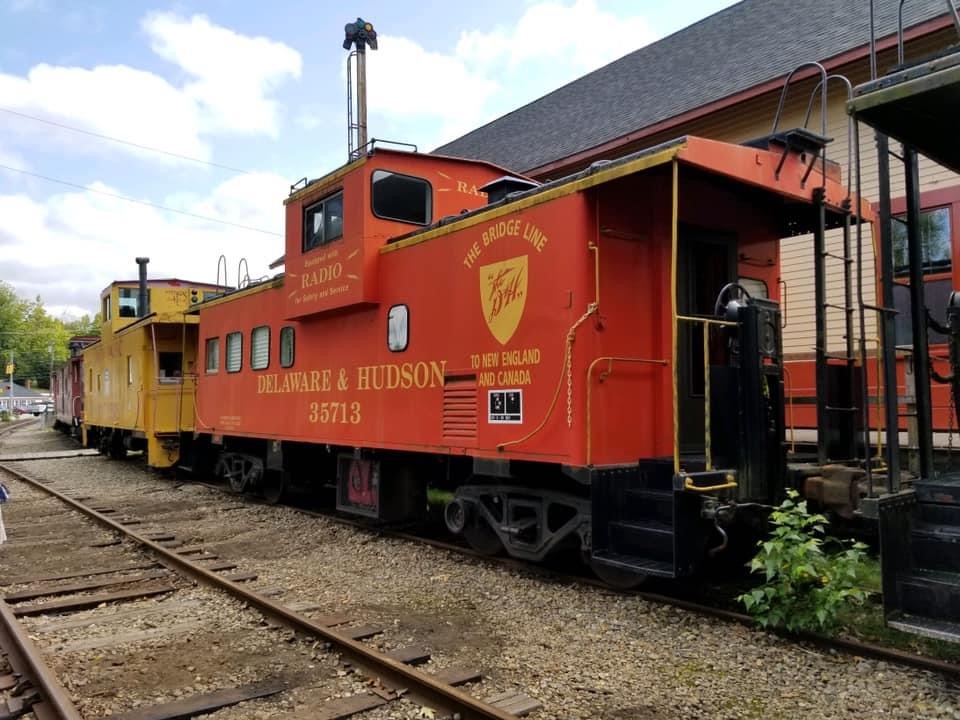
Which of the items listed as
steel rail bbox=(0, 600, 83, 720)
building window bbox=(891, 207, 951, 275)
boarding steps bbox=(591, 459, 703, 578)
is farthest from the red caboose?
Answer: steel rail bbox=(0, 600, 83, 720)

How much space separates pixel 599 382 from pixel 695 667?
204 centimetres

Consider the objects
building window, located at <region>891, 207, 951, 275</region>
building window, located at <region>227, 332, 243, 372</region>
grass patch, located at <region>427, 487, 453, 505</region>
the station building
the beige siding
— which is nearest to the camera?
building window, located at <region>891, 207, 951, 275</region>

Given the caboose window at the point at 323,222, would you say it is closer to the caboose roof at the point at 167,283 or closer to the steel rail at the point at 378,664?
the steel rail at the point at 378,664

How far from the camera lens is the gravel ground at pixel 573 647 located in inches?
143

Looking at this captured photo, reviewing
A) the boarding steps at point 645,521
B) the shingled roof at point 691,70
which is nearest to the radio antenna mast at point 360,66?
the shingled roof at point 691,70

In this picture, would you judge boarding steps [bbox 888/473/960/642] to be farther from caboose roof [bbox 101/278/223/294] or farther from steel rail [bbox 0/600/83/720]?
caboose roof [bbox 101/278/223/294]

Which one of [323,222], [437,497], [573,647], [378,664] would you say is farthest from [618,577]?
[323,222]

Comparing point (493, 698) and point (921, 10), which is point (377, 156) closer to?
point (493, 698)

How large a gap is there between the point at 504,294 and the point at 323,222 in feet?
10.9

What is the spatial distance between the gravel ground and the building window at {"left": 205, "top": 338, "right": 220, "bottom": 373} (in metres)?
4.94

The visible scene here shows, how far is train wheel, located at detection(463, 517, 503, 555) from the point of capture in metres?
6.81

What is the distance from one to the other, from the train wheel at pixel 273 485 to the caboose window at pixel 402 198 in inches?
168

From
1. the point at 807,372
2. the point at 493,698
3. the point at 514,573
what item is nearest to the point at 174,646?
the point at 493,698

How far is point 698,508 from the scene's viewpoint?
4.82 metres
